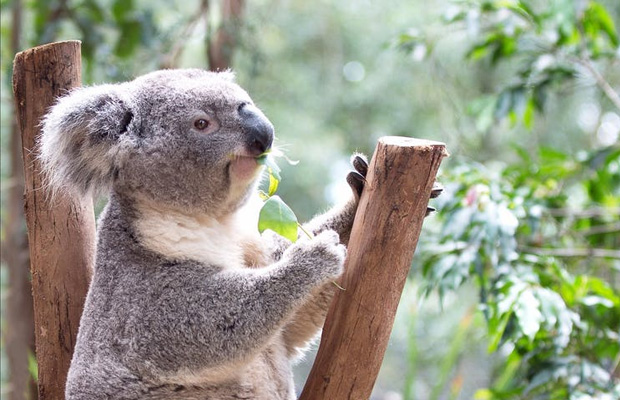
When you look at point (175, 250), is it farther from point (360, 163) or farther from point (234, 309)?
point (360, 163)

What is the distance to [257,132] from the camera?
2.08 meters

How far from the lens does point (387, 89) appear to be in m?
6.88

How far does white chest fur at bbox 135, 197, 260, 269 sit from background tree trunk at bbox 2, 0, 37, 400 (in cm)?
172

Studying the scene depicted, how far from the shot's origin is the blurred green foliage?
9.20 ft

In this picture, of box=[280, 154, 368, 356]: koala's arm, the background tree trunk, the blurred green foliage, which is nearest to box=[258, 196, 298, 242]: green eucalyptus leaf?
box=[280, 154, 368, 356]: koala's arm

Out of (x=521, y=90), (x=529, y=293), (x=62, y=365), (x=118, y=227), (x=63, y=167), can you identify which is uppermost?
(x=521, y=90)

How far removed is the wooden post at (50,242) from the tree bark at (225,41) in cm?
234

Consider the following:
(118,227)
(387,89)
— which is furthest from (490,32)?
(387,89)

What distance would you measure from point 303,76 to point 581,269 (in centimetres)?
422

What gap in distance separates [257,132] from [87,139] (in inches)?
19.5

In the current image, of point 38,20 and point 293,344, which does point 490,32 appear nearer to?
point 293,344

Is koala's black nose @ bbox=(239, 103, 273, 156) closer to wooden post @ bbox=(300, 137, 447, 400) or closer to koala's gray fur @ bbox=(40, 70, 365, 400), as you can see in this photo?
koala's gray fur @ bbox=(40, 70, 365, 400)

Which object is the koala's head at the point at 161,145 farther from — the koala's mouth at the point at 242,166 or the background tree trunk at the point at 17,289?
the background tree trunk at the point at 17,289

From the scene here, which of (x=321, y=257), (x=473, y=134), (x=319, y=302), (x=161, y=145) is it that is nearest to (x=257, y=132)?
(x=161, y=145)
